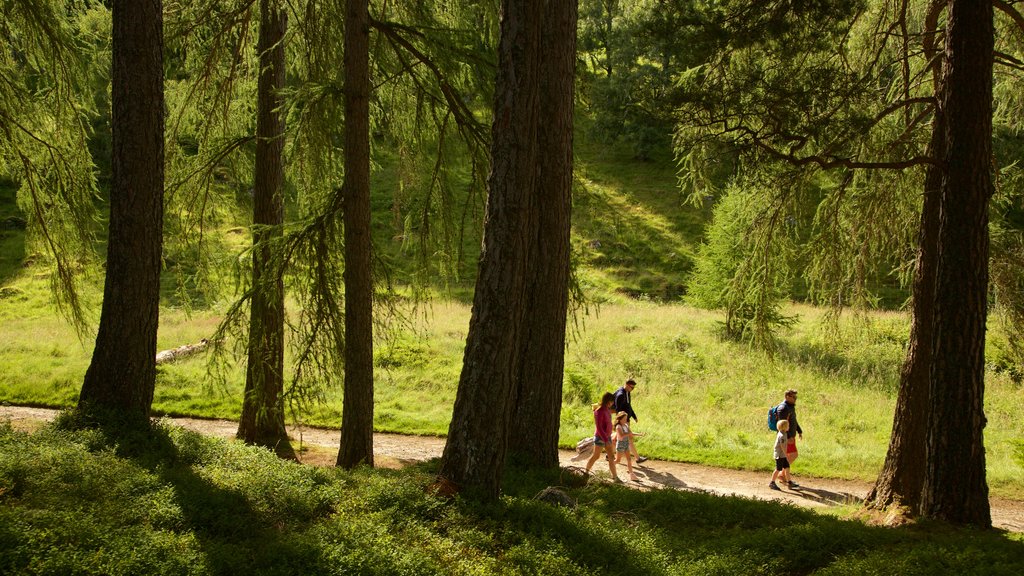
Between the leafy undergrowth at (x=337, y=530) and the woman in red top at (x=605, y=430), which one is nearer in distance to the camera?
the leafy undergrowth at (x=337, y=530)

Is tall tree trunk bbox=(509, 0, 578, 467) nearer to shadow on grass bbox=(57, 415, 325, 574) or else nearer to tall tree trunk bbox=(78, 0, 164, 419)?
shadow on grass bbox=(57, 415, 325, 574)

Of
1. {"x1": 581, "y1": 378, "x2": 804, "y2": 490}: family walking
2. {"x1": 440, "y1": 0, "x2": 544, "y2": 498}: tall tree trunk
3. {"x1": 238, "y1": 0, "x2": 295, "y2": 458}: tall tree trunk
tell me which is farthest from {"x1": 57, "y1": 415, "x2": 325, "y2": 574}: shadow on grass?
{"x1": 581, "y1": 378, "x2": 804, "y2": 490}: family walking

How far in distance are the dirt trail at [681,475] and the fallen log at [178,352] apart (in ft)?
15.1

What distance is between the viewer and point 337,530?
19.1 feet

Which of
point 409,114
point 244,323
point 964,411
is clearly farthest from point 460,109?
point 964,411

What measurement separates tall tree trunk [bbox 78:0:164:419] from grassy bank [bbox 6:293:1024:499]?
5.14 meters

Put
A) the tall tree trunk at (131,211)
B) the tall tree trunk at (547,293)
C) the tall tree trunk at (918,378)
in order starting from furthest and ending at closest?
the tall tree trunk at (918,378) → the tall tree trunk at (547,293) → the tall tree trunk at (131,211)

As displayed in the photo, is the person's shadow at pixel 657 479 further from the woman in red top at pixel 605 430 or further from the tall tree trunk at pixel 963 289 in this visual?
the tall tree trunk at pixel 963 289

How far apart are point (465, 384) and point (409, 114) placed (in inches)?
218

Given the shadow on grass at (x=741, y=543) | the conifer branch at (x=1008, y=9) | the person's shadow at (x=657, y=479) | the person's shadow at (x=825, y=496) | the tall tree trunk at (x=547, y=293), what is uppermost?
the conifer branch at (x=1008, y=9)

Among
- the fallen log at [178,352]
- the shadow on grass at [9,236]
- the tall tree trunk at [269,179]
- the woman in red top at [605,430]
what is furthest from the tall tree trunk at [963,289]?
the shadow on grass at [9,236]

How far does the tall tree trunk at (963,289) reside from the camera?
7078 mm

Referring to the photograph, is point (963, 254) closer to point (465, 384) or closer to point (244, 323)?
point (465, 384)

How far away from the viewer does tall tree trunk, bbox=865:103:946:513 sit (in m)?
8.72
